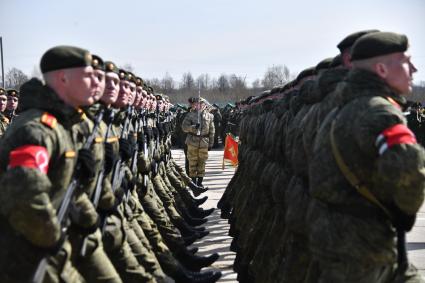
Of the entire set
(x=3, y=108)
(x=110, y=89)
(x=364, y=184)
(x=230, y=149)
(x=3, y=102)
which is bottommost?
(x=230, y=149)

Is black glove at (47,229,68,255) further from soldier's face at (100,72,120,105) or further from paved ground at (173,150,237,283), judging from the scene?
paved ground at (173,150,237,283)

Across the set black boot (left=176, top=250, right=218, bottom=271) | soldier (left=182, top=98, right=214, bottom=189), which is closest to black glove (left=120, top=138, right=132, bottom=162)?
black boot (left=176, top=250, right=218, bottom=271)

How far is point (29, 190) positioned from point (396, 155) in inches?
74.1

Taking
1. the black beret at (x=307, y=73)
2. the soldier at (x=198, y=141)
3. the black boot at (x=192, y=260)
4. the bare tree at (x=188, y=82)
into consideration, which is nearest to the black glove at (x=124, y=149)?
the black boot at (x=192, y=260)

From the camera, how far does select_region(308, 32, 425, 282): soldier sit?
3033mm

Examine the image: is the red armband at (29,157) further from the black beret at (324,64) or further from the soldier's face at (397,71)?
the black beret at (324,64)

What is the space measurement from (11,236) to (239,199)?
5715 mm

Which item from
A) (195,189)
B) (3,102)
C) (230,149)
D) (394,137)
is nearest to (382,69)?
(394,137)

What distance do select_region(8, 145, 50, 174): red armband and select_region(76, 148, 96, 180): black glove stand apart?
38 centimetres

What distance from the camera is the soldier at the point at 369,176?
303 cm

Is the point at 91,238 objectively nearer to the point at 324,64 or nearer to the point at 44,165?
the point at 44,165

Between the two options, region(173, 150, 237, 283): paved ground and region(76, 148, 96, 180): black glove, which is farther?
region(173, 150, 237, 283): paved ground

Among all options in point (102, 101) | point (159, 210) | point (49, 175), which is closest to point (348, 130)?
point (49, 175)

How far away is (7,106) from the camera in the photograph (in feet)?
35.2
